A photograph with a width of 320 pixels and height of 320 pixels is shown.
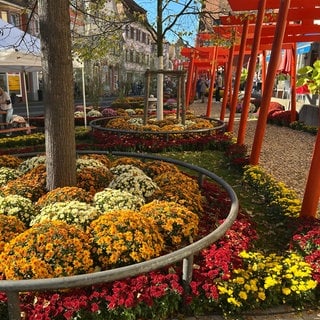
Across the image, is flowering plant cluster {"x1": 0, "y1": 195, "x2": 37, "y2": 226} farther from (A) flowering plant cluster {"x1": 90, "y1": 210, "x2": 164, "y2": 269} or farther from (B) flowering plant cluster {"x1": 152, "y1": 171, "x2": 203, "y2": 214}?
(B) flowering plant cluster {"x1": 152, "y1": 171, "x2": 203, "y2": 214}

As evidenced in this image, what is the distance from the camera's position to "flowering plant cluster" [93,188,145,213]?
402 cm

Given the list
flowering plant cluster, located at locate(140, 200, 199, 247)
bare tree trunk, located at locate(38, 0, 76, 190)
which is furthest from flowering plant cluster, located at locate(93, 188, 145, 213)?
bare tree trunk, located at locate(38, 0, 76, 190)

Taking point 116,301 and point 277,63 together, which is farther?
point 277,63

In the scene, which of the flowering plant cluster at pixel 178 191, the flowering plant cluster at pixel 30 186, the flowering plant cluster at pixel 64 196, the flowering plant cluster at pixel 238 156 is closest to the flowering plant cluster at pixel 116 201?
the flowering plant cluster at pixel 64 196

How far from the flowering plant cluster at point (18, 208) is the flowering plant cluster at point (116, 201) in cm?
69

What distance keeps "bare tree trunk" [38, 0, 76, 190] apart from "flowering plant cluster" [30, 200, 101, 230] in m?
0.74

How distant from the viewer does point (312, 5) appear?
25.4 feet

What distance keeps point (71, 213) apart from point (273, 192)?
10.2 feet

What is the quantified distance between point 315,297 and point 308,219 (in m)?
1.18

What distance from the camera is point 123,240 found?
323 centimetres

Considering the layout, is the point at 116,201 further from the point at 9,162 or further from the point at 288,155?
the point at 288,155

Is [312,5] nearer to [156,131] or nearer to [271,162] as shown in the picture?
[271,162]

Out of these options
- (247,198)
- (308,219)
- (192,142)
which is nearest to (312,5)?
(192,142)

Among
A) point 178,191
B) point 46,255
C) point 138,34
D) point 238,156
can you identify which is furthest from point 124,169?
point 138,34
